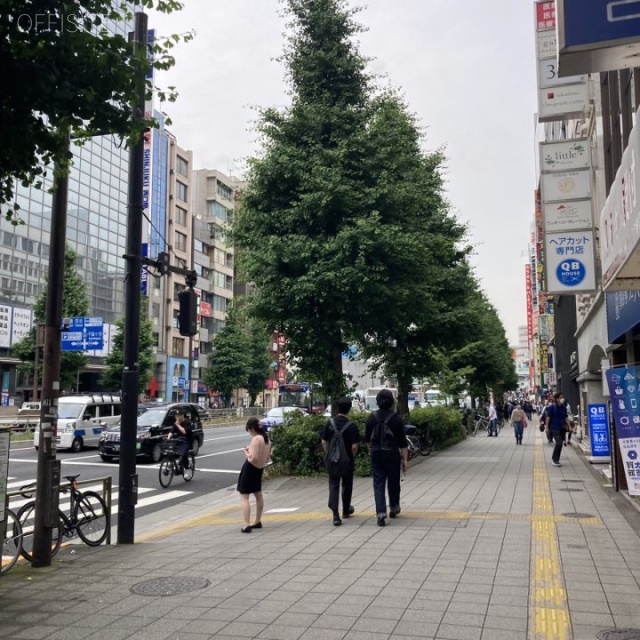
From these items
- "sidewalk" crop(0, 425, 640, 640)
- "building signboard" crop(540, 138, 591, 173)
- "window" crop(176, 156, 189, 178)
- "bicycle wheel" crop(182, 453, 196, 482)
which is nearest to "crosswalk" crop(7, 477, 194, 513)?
"bicycle wheel" crop(182, 453, 196, 482)

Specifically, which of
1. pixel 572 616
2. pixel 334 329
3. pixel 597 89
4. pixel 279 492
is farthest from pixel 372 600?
pixel 597 89

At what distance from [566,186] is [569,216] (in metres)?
0.67

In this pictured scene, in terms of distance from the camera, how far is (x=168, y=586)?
5832 mm

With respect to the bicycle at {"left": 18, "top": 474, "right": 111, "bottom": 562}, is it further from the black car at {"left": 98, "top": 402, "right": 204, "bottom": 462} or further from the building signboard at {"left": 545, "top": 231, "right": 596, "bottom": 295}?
the black car at {"left": 98, "top": 402, "right": 204, "bottom": 462}

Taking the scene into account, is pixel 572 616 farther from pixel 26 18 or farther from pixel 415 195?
pixel 415 195

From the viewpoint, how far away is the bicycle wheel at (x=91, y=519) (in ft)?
25.4

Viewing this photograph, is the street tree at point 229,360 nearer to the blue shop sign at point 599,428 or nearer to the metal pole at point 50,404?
the blue shop sign at point 599,428

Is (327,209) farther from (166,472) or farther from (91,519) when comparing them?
(91,519)

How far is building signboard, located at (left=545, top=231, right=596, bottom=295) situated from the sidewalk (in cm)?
439

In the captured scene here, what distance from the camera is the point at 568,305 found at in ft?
106

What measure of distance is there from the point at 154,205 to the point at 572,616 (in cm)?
6281

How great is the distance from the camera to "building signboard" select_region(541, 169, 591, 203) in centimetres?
1304

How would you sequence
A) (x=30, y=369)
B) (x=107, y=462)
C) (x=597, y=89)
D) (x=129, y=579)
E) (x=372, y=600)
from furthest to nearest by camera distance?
(x=30, y=369) < (x=107, y=462) < (x=597, y=89) < (x=129, y=579) < (x=372, y=600)

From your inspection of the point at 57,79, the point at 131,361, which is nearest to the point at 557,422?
Answer: the point at 131,361
